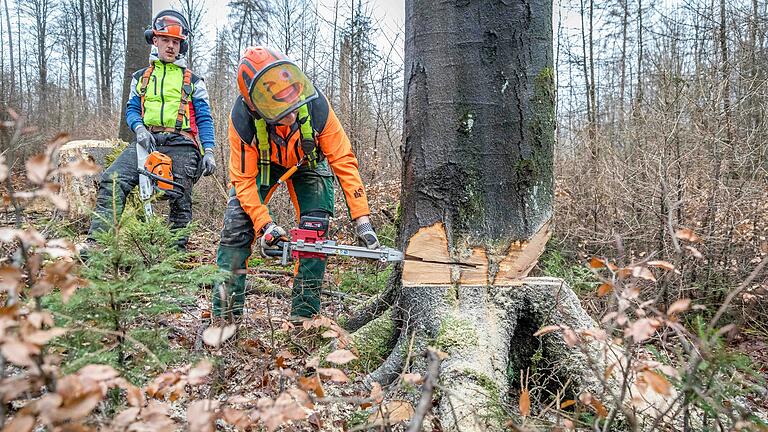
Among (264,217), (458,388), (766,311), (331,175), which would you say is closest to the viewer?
(458,388)

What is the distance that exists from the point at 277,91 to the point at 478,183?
136 cm

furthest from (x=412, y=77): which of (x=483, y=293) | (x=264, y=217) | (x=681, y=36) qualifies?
(x=681, y=36)

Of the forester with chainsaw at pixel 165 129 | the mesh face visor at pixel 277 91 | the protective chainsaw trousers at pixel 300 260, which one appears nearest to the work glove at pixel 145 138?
the forester with chainsaw at pixel 165 129

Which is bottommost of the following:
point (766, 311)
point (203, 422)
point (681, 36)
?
point (766, 311)

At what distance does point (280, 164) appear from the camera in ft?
11.2

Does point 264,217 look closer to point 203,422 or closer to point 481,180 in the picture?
point 481,180

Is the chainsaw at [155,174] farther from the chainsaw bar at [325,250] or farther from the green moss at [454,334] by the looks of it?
the green moss at [454,334]

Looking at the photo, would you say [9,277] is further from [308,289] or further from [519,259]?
[308,289]

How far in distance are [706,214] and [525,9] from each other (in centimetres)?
343

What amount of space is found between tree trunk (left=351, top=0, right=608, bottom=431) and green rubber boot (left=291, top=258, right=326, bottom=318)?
1022mm

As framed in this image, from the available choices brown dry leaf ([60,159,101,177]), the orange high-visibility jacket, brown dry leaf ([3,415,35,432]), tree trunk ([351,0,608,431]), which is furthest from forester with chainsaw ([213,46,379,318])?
brown dry leaf ([3,415,35,432])

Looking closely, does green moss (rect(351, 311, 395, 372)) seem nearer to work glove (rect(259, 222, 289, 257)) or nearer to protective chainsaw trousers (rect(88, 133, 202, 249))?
work glove (rect(259, 222, 289, 257))

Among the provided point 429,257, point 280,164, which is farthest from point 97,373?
point 280,164

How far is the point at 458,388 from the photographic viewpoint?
206 centimetres
